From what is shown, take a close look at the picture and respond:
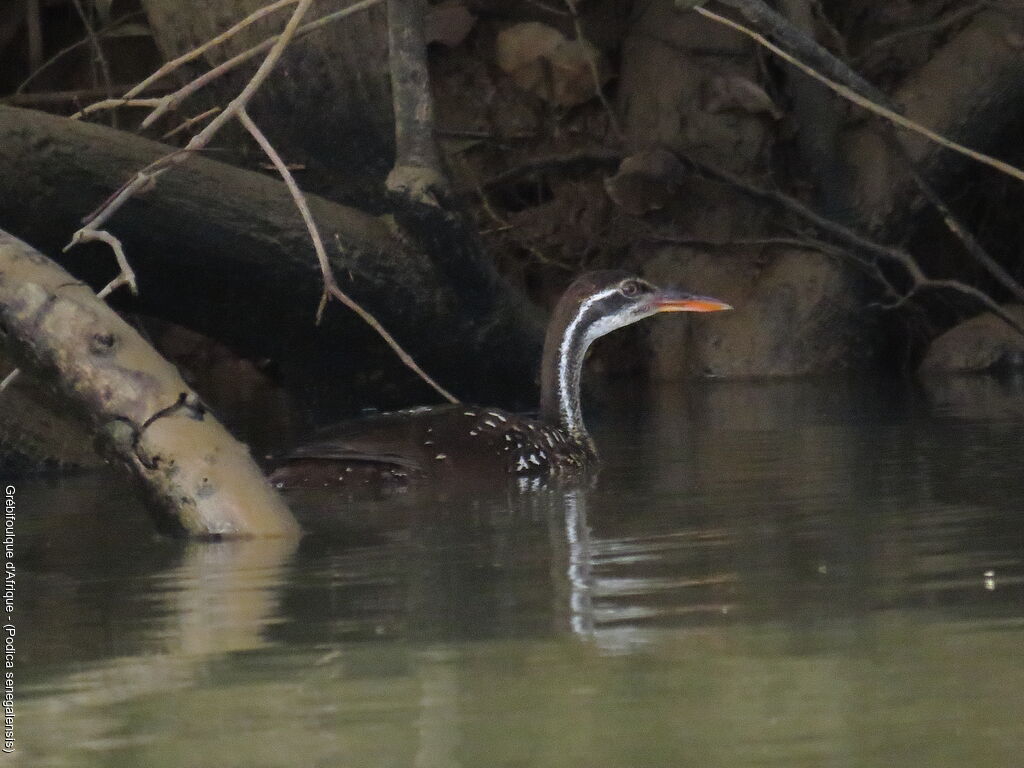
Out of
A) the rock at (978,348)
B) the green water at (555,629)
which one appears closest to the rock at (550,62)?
the rock at (978,348)

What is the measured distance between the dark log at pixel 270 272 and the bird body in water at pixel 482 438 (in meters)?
0.72

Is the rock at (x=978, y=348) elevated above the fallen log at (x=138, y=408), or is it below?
above

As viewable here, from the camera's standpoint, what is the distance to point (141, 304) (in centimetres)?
852

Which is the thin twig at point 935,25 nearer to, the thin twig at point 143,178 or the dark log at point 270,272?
the dark log at point 270,272

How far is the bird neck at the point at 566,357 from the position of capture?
308 inches

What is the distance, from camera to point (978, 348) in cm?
1180

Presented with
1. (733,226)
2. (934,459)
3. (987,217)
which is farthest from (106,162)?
(987,217)

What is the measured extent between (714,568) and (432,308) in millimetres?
4339

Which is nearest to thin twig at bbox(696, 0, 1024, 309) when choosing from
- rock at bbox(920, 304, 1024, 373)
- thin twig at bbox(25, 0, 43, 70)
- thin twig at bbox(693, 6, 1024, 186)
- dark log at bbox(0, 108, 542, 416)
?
thin twig at bbox(693, 6, 1024, 186)

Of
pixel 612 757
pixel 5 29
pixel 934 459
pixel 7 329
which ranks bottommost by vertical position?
pixel 612 757

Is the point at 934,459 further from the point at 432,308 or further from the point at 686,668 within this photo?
the point at 686,668

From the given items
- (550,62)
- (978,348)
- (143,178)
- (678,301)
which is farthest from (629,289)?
(550,62)

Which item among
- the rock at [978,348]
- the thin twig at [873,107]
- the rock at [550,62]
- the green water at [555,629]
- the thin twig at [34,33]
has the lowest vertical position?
the green water at [555,629]

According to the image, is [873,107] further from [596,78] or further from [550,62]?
[550,62]
